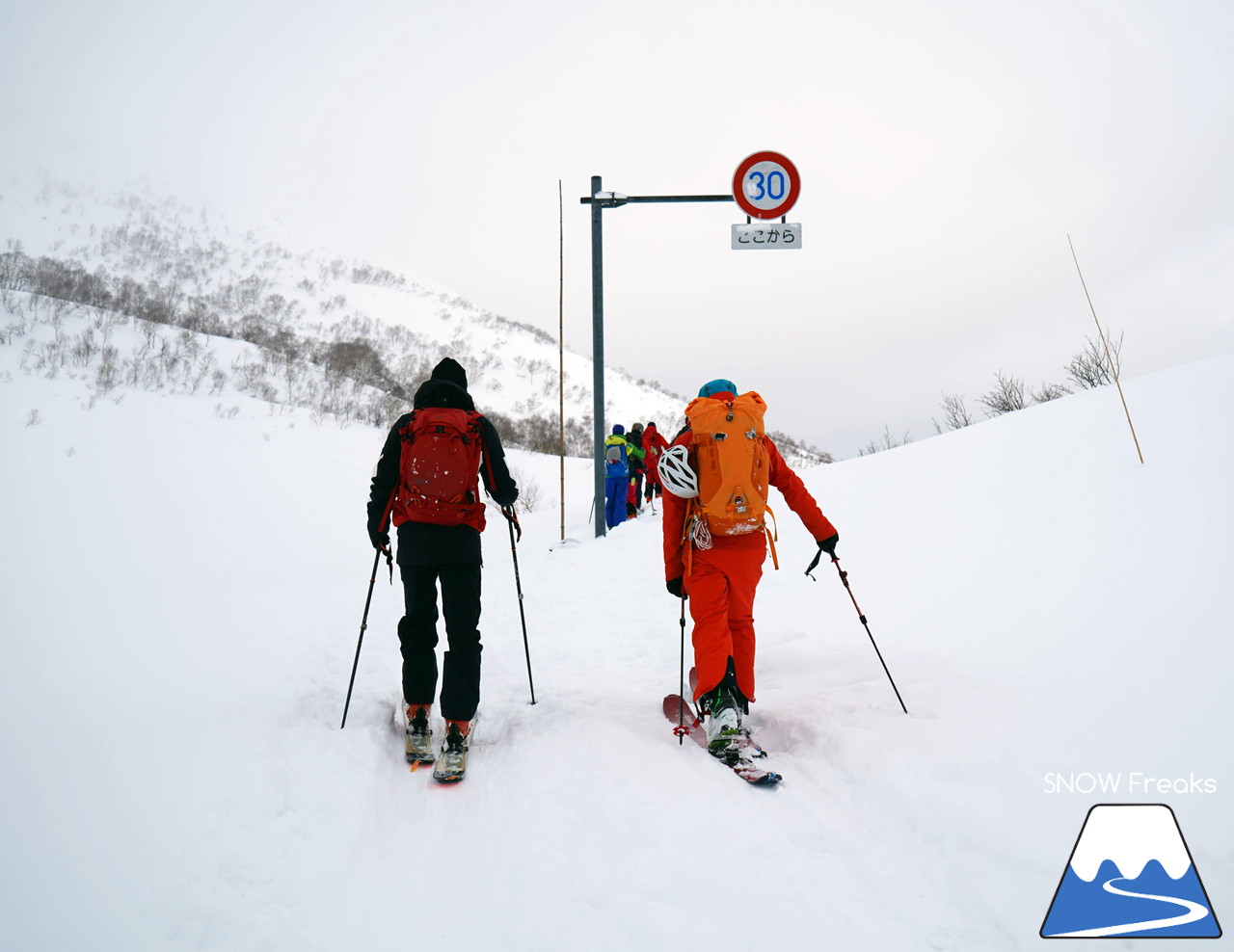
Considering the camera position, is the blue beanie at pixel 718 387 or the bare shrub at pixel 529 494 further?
the bare shrub at pixel 529 494

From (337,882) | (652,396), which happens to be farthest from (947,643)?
(652,396)

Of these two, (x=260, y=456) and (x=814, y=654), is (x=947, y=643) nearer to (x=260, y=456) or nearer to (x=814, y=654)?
(x=814, y=654)

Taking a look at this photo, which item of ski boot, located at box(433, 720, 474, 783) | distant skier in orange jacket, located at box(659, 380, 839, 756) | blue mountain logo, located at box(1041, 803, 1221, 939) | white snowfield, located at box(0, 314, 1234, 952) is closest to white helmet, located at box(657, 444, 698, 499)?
distant skier in orange jacket, located at box(659, 380, 839, 756)

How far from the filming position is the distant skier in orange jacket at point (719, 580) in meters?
3.15

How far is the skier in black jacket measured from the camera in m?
3.14

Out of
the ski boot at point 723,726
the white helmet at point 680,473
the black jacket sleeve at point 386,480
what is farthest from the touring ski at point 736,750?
the black jacket sleeve at point 386,480

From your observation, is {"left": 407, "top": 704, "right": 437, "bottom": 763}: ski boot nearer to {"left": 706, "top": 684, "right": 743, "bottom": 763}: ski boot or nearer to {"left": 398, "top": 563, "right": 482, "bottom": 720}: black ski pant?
{"left": 398, "top": 563, "right": 482, "bottom": 720}: black ski pant

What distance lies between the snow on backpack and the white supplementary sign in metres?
4.63

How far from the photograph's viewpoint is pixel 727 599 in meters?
3.29

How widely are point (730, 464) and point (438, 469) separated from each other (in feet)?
5.00

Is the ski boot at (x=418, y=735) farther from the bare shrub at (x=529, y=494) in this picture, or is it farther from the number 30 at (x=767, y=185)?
the bare shrub at (x=529, y=494)

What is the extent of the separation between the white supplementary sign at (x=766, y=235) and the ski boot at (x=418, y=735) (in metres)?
5.62

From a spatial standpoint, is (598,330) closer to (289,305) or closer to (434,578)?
(434,578)

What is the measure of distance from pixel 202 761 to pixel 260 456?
340 inches
